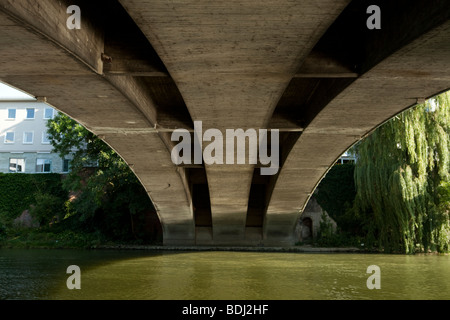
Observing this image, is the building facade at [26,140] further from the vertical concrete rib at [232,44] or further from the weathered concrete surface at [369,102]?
the vertical concrete rib at [232,44]

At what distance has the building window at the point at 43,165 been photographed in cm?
3091

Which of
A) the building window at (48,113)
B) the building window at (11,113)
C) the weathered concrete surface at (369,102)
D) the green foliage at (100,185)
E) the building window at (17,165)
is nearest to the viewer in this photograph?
the weathered concrete surface at (369,102)

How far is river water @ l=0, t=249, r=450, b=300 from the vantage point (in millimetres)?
8328

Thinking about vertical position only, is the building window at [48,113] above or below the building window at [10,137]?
above

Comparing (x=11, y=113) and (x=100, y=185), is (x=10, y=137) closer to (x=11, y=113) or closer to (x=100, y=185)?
(x=11, y=113)

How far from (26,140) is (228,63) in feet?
98.0

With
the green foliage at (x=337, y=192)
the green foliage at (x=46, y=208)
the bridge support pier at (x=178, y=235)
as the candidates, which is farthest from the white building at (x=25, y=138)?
the green foliage at (x=337, y=192)

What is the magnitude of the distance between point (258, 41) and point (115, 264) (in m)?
10.2

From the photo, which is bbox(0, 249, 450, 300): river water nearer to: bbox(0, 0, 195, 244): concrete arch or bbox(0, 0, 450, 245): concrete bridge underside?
bbox(0, 0, 450, 245): concrete bridge underside

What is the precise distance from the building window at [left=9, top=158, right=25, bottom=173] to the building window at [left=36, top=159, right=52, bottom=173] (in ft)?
3.74

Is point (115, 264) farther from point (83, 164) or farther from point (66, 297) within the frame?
point (83, 164)

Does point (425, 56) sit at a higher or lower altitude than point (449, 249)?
higher

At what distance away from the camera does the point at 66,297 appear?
26.1 feet

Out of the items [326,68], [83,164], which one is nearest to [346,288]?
[326,68]
